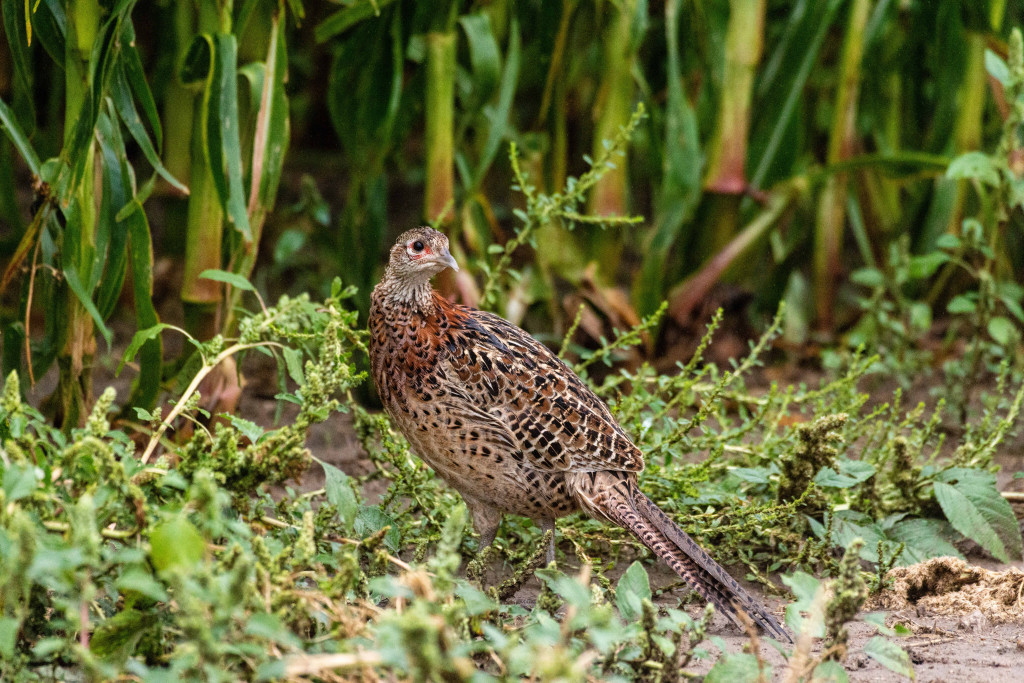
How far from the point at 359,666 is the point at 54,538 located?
634 millimetres

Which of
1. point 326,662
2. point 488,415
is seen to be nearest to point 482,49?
point 488,415

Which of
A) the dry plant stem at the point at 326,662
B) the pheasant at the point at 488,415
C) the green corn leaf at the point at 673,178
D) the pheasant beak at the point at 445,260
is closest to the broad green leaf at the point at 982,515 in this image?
the pheasant at the point at 488,415

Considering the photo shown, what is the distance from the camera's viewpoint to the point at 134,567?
2.10 m

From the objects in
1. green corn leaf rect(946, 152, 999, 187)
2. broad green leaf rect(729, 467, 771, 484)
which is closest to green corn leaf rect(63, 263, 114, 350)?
broad green leaf rect(729, 467, 771, 484)

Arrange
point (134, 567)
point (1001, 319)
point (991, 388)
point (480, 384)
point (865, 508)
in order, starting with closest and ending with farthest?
1. point (134, 567)
2. point (480, 384)
3. point (865, 508)
4. point (1001, 319)
5. point (991, 388)

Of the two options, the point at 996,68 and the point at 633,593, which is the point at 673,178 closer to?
the point at 996,68

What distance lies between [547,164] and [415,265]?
2260mm

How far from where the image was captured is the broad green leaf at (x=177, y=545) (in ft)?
6.54

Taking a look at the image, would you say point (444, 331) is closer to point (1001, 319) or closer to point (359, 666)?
point (359, 666)

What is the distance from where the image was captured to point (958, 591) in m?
3.32

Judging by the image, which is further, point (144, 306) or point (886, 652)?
point (144, 306)

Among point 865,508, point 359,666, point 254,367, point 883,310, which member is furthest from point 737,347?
point 359,666

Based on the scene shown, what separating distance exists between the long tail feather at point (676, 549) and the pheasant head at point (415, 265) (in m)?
0.75

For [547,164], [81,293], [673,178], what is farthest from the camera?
[547,164]
